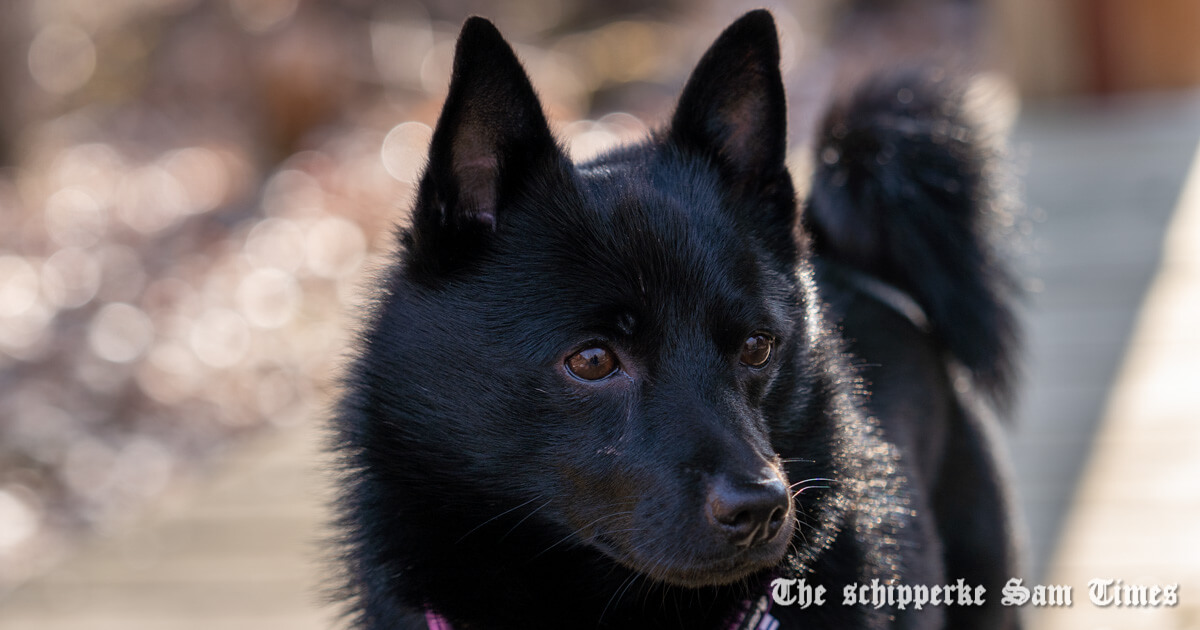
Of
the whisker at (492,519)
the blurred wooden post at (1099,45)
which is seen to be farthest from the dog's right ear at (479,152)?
the blurred wooden post at (1099,45)

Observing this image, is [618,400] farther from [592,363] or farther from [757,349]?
[757,349]

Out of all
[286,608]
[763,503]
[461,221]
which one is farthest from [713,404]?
[286,608]

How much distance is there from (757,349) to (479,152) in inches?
22.2

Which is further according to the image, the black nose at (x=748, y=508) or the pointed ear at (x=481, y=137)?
the pointed ear at (x=481, y=137)

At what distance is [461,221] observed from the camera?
180 cm

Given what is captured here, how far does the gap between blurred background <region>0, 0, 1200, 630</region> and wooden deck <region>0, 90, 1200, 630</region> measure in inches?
0.4

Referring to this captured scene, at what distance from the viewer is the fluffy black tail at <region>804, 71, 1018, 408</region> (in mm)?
2438

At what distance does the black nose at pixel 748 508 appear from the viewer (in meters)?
1.48

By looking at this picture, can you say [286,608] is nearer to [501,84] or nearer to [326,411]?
[326,411]

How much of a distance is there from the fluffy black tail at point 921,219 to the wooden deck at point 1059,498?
0.40 m

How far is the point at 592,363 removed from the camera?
1676mm

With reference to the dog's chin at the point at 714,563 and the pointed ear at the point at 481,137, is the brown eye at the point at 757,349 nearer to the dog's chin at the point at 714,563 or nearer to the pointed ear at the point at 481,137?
the dog's chin at the point at 714,563

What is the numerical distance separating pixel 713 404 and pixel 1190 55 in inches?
293

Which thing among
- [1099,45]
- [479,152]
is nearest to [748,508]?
[479,152]
